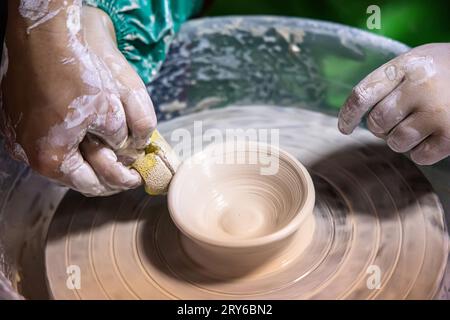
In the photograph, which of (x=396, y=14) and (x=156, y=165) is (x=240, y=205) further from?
(x=396, y=14)

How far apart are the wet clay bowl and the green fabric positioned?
1.74 ft

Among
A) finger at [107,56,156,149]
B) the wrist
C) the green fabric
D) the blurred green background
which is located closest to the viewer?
the wrist

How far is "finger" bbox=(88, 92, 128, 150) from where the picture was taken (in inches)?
46.3

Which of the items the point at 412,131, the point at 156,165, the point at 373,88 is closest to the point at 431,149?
the point at 412,131

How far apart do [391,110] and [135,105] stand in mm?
569

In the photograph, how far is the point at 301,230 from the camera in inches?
52.0

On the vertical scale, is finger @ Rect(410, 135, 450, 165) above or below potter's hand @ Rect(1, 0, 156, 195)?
below

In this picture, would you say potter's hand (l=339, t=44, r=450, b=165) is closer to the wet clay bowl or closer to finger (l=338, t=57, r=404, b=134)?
finger (l=338, t=57, r=404, b=134)

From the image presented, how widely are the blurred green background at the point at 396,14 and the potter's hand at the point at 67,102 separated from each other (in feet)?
3.11

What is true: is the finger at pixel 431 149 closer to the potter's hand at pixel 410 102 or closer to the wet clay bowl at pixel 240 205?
the potter's hand at pixel 410 102

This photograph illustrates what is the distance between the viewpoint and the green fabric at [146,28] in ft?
5.57

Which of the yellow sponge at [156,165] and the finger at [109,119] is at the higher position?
the finger at [109,119]
